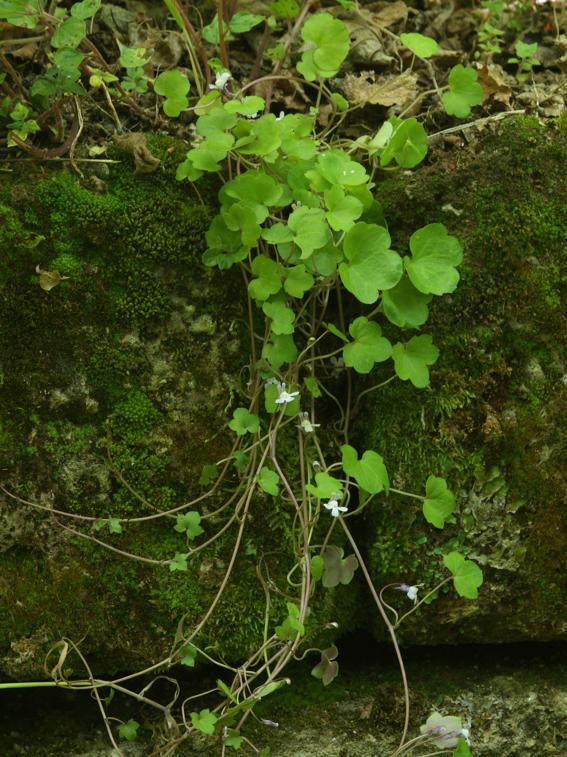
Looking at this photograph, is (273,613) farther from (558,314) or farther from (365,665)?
(558,314)

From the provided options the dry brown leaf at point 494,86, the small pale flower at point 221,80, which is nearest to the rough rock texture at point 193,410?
the small pale flower at point 221,80

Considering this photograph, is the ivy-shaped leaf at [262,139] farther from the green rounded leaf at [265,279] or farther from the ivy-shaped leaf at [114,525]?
the ivy-shaped leaf at [114,525]

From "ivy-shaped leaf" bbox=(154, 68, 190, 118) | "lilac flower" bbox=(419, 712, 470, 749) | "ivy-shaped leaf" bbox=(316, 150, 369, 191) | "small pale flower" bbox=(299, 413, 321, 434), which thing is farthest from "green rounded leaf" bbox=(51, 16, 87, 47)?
"lilac flower" bbox=(419, 712, 470, 749)

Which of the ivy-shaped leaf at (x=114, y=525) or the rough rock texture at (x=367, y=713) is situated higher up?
the ivy-shaped leaf at (x=114, y=525)

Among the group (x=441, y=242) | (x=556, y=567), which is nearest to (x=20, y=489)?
(x=441, y=242)

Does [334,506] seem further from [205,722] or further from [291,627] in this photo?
[205,722]

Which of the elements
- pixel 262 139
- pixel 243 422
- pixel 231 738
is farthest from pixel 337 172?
pixel 231 738
